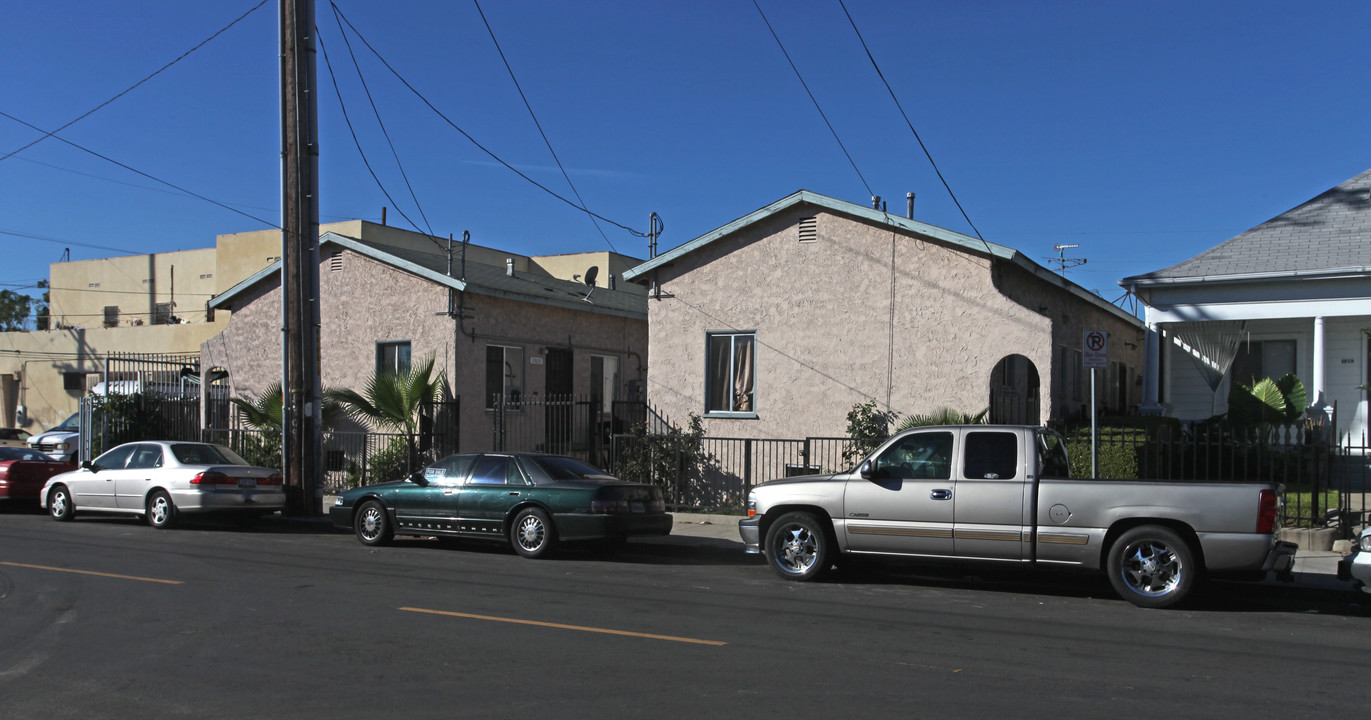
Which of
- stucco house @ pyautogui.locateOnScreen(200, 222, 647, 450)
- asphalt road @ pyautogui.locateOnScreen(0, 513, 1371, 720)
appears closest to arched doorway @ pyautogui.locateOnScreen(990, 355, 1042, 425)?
asphalt road @ pyautogui.locateOnScreen(0, 513, 1371, 720)

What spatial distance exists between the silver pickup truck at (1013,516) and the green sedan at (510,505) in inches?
77.9

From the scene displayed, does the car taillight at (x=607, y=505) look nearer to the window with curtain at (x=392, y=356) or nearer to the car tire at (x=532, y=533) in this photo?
the car tire at (x=532, y=533)

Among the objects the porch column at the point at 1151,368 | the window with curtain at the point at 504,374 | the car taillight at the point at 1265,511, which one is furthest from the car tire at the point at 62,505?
the porch column at the point at 1151,368

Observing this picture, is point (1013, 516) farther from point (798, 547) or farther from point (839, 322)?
point (839, 322)

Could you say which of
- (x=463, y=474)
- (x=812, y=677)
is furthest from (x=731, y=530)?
(x=812, y=677)

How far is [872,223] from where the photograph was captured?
54.2 ft

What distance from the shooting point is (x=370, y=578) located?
1078cm

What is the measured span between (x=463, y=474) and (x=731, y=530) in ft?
13.1

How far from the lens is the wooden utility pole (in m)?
16.3

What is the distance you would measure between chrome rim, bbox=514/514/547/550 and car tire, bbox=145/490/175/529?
6.50 m

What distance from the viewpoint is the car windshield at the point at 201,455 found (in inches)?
632

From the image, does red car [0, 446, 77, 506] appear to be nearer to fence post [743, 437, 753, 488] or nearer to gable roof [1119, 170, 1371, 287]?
fence post [743, 437, 753, 488]

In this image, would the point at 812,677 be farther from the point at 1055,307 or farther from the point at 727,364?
the point at 1055,307

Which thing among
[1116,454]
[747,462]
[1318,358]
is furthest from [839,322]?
[1318,358]
